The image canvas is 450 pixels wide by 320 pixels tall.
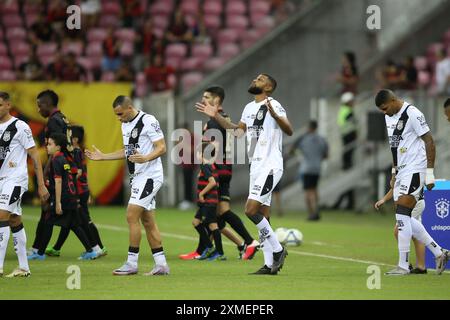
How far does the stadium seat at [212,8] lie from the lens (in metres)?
33.1

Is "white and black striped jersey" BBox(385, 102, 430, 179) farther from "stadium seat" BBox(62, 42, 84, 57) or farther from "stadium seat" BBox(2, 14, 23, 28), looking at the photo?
"stadium seat" BBox(2, 14, 23, 28)

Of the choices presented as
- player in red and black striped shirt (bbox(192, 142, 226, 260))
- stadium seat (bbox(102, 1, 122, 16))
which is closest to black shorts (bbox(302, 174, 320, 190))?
stadium seat (bbox(102, 1, 122, 16))

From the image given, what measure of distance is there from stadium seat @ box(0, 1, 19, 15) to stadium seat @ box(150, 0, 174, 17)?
407 centimetres

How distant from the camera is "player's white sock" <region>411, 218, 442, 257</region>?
45.5ft

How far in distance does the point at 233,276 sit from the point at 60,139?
3.86 metres

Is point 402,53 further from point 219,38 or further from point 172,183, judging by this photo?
point 172,183

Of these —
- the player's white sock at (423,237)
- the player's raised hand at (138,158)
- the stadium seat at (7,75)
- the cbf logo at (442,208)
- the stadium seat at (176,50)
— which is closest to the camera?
the player's raised hand at (138,158)

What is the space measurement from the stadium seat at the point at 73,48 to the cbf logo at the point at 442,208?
1795 centimetres

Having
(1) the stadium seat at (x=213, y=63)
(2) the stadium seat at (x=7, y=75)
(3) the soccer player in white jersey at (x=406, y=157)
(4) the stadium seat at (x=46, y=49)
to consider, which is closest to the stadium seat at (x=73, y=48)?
(4) the stadium seat at (x=46, y=49)

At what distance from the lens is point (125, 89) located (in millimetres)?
29250

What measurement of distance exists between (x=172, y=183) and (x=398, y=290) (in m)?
18.1

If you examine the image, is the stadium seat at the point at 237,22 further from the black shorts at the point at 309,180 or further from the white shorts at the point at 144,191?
the white shorts at the point at 144,191
